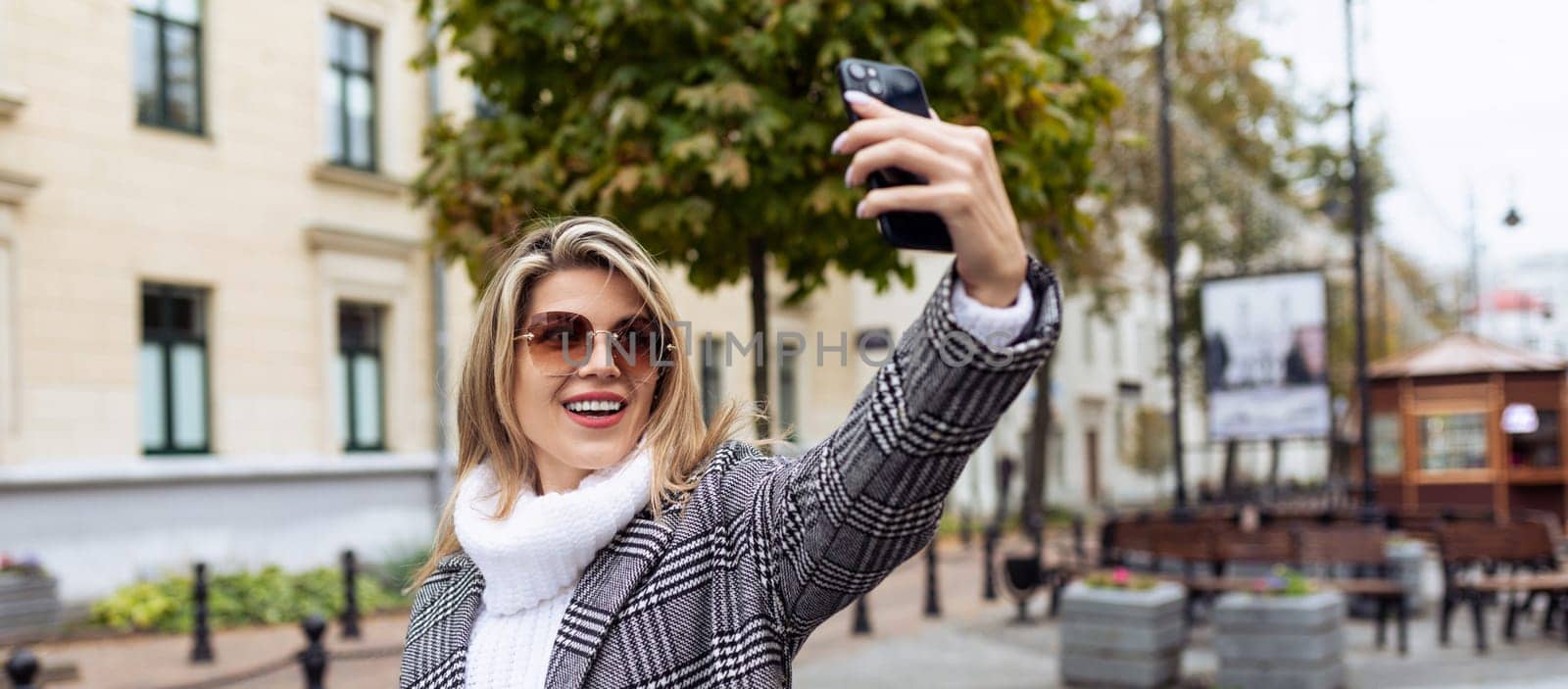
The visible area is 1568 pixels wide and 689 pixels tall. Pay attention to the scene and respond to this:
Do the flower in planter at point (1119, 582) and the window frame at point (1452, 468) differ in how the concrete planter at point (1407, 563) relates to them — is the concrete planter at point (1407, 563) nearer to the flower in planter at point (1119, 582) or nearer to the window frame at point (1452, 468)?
the flower in planter at point (1119, 582)

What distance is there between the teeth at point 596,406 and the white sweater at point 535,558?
7cm

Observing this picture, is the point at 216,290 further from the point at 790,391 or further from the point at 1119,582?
the point at 790,391

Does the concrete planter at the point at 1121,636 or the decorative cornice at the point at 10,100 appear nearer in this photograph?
the concrete planter at the point at 1121,636

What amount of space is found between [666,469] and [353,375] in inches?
639

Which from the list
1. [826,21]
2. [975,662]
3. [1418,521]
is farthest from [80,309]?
[1418,521]

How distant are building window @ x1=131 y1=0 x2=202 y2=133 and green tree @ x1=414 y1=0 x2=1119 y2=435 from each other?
915cm

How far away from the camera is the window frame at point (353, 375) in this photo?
17.0 meters

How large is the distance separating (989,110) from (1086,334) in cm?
3497

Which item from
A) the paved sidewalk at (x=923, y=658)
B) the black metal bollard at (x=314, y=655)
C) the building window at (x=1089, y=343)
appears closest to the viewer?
the black metal bollard at (x=314, y=655)

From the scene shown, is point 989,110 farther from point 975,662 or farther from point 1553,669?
point 1553,669

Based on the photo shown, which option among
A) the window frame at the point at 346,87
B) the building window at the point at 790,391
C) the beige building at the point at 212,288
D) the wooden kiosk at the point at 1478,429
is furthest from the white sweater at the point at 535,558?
the building window at the point at 790,391

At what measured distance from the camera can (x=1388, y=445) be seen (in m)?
22.5

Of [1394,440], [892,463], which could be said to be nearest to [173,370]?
[892,463]

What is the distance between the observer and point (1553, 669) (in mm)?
9891
